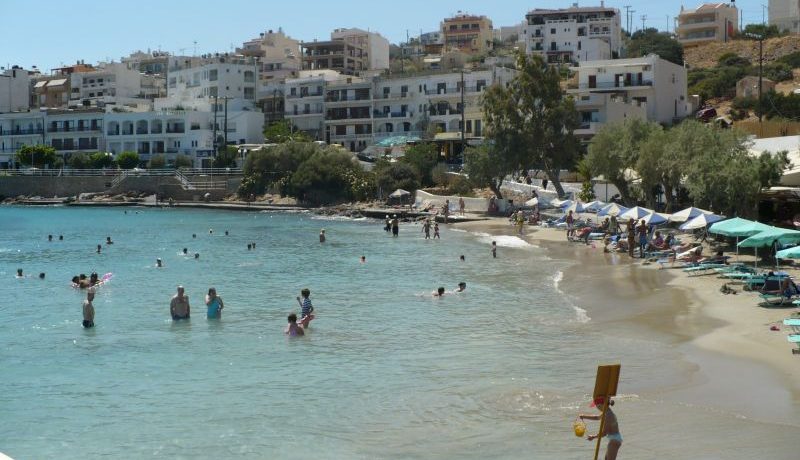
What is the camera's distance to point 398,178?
72.9 metres

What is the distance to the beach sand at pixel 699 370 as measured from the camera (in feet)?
43.9

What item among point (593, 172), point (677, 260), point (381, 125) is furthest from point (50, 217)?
point (677, 260)

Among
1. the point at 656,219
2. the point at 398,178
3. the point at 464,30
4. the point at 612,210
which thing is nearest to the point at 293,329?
the point at 656,219

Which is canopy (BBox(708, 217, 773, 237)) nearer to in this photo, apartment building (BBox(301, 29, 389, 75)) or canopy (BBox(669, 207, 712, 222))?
canopy (BBox(669, 207, 712, 222))

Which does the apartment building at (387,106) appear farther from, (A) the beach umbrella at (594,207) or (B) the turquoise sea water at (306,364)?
(B) the turquoise sea water at (306,364)

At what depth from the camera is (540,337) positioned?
70.8ft

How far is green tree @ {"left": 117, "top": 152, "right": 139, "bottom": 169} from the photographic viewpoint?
9900cm

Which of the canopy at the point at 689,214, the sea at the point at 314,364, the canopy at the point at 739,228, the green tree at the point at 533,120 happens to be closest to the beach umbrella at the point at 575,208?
the sea at the point at 314,364

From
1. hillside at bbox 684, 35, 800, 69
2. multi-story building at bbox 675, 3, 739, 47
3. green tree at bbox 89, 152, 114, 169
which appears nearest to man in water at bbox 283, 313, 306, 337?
green tree at bbox 89, 152, 114, 169

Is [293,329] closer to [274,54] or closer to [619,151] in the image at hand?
[619,151]

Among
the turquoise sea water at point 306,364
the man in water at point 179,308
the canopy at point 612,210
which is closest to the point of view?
the turquoise sea water at point 306,364

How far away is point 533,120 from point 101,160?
58661mm

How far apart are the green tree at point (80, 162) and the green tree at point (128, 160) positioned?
444 cm

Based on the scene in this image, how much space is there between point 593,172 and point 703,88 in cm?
4890
